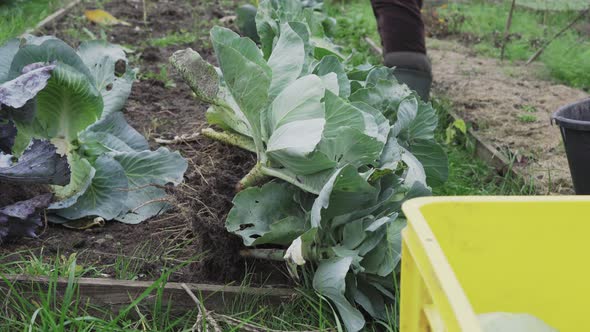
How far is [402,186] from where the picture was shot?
2092mm

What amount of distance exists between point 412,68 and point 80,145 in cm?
183

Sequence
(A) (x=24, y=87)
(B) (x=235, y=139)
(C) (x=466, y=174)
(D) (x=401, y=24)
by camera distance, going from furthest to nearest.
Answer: (D) (x=401, y=24) → (C) (x=466, y=174) → (B) (x=235, y=139) → (A) (x=24, y=87)

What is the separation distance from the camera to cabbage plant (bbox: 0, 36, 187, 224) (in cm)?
234

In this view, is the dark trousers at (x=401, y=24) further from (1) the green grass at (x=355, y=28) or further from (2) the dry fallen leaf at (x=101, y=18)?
(2) the dry fallen leaf at (x=101, y=18)

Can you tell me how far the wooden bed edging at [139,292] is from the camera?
1.94 m

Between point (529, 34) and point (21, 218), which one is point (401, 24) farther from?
point (529, 34)

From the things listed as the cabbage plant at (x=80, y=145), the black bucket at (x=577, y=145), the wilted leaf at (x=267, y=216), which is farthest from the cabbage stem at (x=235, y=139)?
the black bucket at (x=577, y=145)

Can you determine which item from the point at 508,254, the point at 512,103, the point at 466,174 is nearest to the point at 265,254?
the point at 508,254

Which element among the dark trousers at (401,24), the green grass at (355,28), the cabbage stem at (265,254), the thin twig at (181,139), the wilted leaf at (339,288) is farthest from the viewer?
the green grass at (355,28)

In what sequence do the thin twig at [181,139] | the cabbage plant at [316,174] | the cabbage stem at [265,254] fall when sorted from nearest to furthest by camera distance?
the cabbage plant at [316,174] → the cabbage stem at [265,254] → the thin twig at [181,139]

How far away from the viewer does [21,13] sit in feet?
16.7

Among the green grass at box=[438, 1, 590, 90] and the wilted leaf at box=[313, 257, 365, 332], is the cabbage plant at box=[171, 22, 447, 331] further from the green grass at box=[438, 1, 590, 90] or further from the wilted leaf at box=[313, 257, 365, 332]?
the green grass at box=[438, 1, 590, 90]

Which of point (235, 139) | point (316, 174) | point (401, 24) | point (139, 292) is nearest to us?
point (139, 292)

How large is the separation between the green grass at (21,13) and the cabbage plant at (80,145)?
1.74m
